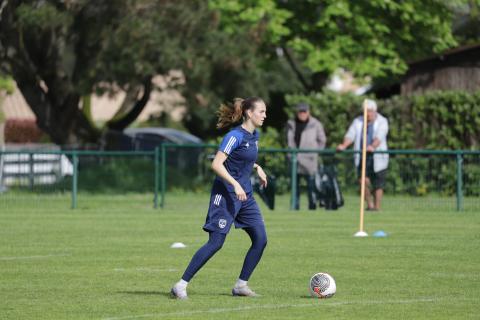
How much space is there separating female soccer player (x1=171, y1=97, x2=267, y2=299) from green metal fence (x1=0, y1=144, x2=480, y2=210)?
512 inches

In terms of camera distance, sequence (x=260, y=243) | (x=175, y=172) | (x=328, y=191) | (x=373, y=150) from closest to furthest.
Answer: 1. (x=260, y=243)
2. (x=373, y=150)
3. (x=328, y=191)
4. (x=175, y=172)

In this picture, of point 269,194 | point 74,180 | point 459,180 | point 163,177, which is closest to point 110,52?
point 74,180

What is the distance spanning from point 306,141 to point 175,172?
3.46 meters

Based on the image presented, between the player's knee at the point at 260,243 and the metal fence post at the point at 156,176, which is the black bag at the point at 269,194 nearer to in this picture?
the metal fence post at the point at 156,176

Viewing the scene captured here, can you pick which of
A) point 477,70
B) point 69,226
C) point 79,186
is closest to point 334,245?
point 69,226

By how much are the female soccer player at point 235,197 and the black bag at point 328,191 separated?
13.2m

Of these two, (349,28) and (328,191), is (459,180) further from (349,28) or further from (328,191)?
(349,28)

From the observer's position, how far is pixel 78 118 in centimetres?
3728

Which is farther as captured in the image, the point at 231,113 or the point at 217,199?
the point at 231,113

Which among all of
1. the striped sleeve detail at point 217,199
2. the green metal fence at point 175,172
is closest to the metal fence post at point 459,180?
the green metal fence at point 175,172

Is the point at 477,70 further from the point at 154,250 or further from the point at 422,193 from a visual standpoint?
the point at 154,250

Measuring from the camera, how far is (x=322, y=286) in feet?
37.7

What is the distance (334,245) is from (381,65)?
813 inches

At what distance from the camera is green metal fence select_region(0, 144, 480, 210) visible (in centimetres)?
2492
